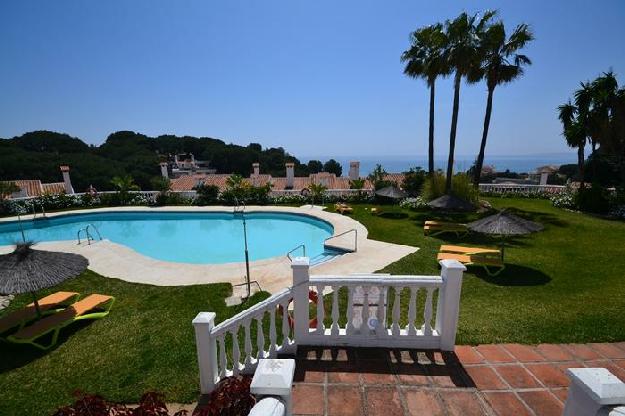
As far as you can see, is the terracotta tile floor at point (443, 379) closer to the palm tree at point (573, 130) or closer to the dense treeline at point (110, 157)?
the palm tree at point (573, 130)

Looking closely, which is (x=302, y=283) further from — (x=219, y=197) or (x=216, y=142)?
(x=216, y=142)

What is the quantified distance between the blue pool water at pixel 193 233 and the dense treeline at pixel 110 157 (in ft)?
21.6

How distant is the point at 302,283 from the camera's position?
4.59 meters

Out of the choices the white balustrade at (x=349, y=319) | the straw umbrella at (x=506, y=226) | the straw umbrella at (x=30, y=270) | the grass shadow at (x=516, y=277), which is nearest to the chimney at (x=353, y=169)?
the straw umbrella at (x=506, y=226)

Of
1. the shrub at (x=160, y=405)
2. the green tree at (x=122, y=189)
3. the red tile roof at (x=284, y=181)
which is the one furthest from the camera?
the red tile roof at (x=284, y=181)

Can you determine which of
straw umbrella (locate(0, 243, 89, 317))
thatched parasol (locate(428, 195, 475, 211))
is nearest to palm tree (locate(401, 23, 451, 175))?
thatched parasol (locate(428, 195, 475, 211))

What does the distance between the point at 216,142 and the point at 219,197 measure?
8610 centimetres

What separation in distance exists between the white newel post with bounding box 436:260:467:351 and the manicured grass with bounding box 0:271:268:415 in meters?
3.82

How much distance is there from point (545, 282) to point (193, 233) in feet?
53.5

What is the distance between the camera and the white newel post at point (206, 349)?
3998mm

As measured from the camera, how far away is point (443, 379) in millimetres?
4102

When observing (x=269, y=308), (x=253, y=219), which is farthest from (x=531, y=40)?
(x=269, y=308)

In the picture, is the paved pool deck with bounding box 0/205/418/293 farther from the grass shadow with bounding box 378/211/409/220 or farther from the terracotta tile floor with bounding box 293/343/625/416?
the terracotta tile floor with bounding box 293/343/625/416

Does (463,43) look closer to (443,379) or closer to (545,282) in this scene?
(545,282)
